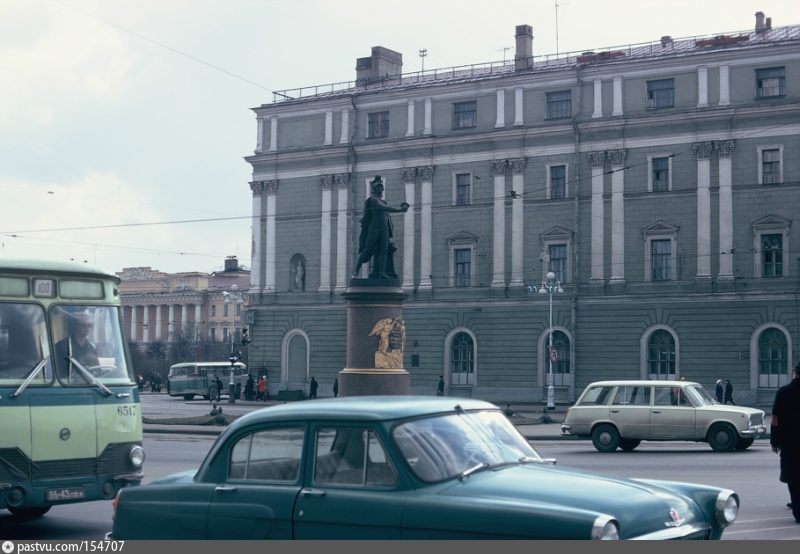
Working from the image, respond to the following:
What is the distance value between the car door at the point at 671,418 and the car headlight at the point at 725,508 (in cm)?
1794

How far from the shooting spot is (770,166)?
5216cm

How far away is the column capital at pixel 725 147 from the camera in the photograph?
5256 centimetres

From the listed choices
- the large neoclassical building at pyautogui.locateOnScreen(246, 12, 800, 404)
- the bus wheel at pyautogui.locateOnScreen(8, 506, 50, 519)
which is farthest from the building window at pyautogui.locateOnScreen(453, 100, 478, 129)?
the bus wheel at pyautogui.locateOnScreen(8, 506, 50, 519)

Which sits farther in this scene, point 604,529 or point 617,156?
point 617,156

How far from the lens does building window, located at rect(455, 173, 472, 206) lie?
59562mm

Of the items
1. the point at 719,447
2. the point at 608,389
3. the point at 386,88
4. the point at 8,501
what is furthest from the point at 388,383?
the point at 386,88

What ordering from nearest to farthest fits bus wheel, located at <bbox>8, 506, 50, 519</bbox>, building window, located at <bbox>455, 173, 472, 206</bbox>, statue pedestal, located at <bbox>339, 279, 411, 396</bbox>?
bus wheel, located at <bbox>8, 506, 50, 519</bbox> → statue pedestal, located at <bbox>339, 279, 411, 396</bbox> → building window, located at <bbox>455, 173, 472, 206</bbox>

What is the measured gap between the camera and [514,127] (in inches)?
2275

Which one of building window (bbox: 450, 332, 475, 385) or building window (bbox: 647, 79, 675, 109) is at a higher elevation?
building window (bbox: 647, 79, 675, 109)

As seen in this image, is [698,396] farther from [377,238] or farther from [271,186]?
[271,186]

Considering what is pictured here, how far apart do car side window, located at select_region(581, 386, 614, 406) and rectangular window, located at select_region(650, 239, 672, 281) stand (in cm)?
2955

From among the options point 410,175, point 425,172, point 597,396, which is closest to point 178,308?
point 410,175

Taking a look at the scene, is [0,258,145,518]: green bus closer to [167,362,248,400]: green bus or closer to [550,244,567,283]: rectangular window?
[550,244,567,283]: rectangular window

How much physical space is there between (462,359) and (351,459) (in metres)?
52.4
